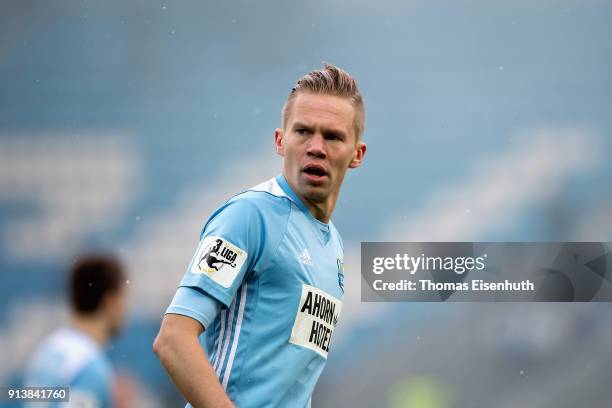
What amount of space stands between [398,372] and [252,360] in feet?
6.58

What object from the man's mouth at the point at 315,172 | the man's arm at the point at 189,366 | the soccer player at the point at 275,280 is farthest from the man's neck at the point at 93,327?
the man's arm at the point at 189,366

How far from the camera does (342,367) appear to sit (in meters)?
3.26

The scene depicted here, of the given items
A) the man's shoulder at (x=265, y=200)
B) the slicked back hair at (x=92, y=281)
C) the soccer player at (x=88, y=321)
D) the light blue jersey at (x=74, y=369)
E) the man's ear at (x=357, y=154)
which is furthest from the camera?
the slicked back hair at (x=92, y=281)

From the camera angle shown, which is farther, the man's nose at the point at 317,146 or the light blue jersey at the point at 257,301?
the man's nose at the point at 317,146

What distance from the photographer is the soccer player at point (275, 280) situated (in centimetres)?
127

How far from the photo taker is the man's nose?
1.54m

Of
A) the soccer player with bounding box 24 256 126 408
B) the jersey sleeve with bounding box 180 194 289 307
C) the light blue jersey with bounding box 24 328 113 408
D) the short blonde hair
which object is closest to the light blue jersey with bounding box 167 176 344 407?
the jersey sleeve with bounding box 180 194 289 307

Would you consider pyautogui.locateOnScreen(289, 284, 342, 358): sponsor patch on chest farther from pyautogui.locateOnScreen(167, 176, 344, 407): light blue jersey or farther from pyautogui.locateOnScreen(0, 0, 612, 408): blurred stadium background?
pyautogui.locateOnScreen(0, 0, 612, 408): blurred stadium background

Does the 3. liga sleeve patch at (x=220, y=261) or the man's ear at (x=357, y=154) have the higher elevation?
the man's ear at (x=357, y=154)

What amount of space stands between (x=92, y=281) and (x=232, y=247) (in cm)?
230

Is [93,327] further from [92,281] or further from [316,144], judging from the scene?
[316,144]

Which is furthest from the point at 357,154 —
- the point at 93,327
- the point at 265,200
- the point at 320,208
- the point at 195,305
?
the point at 93,327

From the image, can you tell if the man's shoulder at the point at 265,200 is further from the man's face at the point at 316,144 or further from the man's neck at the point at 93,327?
the man's neck at the point at 93,327

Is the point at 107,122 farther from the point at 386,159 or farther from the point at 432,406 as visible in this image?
the point at 432,406
